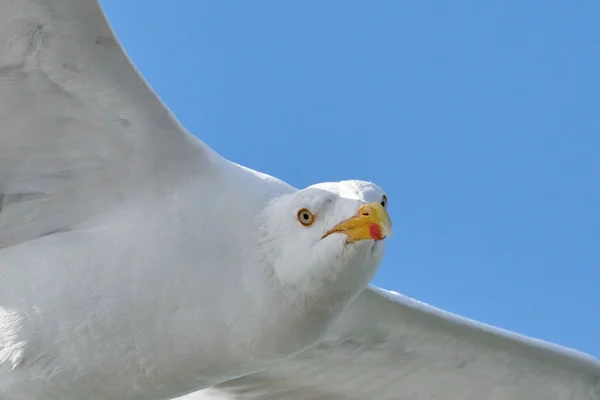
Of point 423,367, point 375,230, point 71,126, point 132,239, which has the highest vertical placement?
point 71,126

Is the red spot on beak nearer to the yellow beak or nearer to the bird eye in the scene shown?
the yellow beak

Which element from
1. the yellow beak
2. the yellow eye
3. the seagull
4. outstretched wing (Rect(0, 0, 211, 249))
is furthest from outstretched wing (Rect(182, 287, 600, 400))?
the yellow beak

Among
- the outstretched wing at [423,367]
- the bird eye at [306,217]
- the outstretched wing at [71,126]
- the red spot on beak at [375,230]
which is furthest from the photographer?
the outstretched wing at [423,367]

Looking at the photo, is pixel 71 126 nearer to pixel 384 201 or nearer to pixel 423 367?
pixel 384 201

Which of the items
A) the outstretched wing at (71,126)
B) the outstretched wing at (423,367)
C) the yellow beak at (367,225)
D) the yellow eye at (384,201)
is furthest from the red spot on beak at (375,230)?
the outstretched wing at (423,367)

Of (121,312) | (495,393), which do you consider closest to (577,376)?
(495,393)

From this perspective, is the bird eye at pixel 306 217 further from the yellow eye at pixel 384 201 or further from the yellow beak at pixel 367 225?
the yellow eye at pixel 384 201

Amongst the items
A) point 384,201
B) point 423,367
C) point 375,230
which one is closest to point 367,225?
point 375,230
